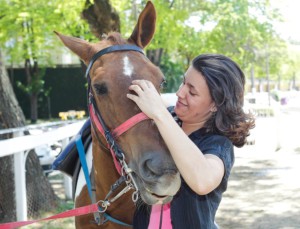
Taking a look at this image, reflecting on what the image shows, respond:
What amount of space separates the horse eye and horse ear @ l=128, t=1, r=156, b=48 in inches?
18.6

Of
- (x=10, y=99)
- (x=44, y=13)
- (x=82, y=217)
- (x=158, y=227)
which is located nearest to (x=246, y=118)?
(x=158, y=227)

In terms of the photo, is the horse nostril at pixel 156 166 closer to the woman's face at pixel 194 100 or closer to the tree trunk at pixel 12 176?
the woman's face at pixel 194 100

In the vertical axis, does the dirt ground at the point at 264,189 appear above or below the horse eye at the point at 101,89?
below

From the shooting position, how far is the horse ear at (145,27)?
2.72m

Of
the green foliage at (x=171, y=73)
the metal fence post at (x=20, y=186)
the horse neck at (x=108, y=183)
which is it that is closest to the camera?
the horse neck at (x=108, y=183)

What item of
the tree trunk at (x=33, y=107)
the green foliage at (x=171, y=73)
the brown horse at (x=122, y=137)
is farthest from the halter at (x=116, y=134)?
the green foliage at (x=171, y=73)

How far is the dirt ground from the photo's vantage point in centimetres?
631

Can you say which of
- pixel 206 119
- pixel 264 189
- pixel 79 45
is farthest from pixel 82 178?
pixel 264 189

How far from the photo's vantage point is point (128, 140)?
7.22 ft

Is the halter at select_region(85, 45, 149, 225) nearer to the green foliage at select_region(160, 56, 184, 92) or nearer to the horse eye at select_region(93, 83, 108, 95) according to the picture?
the horse eye at select_region(93, 83, 108, 95)

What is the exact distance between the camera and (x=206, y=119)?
2289 millimetres

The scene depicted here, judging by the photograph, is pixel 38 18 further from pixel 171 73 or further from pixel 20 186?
pixel 171 73

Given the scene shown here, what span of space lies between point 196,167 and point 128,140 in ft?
1.53

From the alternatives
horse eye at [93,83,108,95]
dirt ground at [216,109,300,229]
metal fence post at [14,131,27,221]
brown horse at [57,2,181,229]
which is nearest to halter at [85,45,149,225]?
brown horse at [57,2,181,229]
